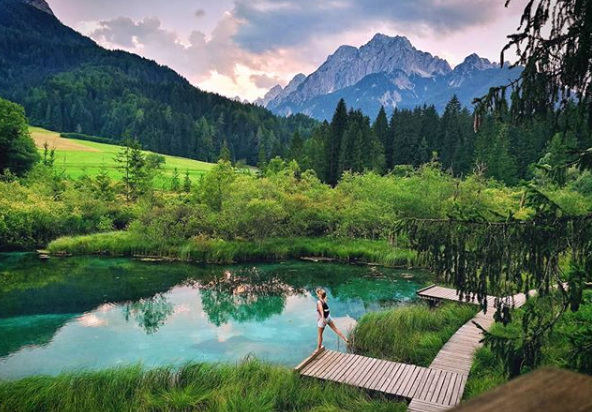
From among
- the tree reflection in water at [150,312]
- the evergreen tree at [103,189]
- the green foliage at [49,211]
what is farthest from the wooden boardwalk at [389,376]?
the evergreen tree at [103,189]

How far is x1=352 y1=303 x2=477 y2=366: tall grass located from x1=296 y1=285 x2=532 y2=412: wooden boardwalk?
570 millimetres

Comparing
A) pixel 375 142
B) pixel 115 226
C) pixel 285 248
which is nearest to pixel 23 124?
pixel 115 226

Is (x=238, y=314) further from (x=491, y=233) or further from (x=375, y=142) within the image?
(x=375, y=142)

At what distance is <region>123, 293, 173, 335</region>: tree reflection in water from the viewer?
A: 17848 millimetres

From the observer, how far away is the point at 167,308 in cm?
1983

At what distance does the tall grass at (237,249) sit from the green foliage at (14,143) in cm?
1957

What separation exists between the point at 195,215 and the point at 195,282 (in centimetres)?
907

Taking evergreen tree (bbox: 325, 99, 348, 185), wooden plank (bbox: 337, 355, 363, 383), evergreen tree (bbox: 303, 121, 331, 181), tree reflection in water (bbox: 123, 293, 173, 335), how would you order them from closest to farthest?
wooden plank (bbox: 337, 355, 363, 383) → tree reflection in water (bbox: 123, 293, 173, 335) → evergreen tree (bbox: 325, 99, 348, 185) → evergreen tree (bbox: 303, 121, 331, 181)

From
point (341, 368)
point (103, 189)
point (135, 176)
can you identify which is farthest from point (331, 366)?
point (135, 176)

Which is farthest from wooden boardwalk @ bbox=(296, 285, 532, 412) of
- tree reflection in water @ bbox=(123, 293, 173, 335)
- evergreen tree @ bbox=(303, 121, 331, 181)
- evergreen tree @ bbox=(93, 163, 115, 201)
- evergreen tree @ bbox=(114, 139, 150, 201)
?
evergreen tree @ bbox=(303, 121, 331, 181)

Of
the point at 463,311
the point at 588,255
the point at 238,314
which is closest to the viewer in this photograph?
the point at 588,255

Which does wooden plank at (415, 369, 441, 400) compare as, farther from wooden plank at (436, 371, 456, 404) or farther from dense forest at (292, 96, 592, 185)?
dense forest at (292, 96, 592, 185)

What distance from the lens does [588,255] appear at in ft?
17.8

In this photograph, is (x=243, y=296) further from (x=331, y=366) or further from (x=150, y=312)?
(x=331, y=366)
